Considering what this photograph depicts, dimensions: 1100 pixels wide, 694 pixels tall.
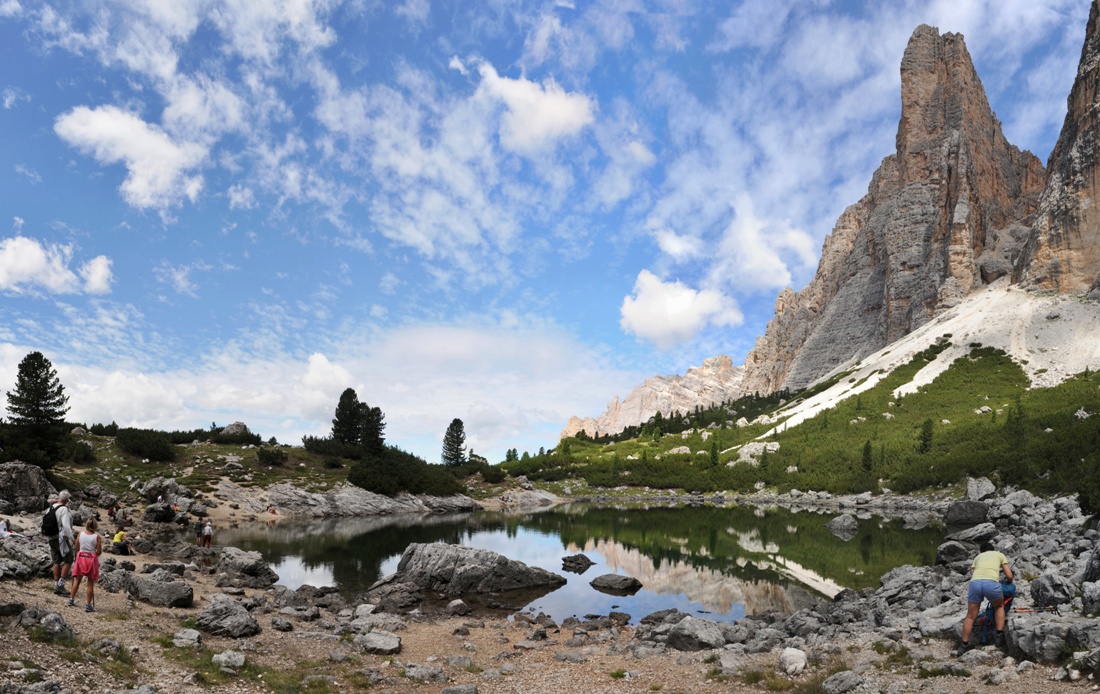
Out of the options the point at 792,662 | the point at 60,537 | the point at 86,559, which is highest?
the point at 60,537

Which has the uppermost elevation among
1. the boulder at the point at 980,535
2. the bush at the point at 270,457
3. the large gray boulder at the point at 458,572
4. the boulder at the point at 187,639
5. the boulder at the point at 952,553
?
the bush at the point at 270,457

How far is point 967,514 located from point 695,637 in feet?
123

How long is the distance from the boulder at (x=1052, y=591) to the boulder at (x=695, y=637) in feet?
26.8

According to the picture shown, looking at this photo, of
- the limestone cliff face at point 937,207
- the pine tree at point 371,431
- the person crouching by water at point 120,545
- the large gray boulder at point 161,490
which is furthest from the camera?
the limestone cliff face at point 937,207

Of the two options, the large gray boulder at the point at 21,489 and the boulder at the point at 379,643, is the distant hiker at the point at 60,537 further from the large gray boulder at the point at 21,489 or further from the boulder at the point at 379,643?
the large gray boulder at the point at 21,489

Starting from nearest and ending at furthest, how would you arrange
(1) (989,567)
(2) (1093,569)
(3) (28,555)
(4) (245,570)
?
1. (1) (989,567)
2. (2) (1093,569)
3. (3) (28,555)
4. (4) (245,570)

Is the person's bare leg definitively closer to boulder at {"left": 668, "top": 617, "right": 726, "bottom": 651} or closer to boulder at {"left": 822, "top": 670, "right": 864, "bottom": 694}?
boulder at {"left": 822, "top": 670, "right": 864, "bottom": 694}

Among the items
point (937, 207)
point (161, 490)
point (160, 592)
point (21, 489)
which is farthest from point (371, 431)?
point (937, 207)

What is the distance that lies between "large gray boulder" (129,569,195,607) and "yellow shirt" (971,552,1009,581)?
77.7 feet

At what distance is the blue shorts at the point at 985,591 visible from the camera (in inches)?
517

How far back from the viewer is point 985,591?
43.5ft

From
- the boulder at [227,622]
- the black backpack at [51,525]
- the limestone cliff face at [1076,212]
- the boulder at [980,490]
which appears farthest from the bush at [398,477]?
the limestone cliff face at [1076,212]

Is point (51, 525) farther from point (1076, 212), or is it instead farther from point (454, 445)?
point (1076, 212)

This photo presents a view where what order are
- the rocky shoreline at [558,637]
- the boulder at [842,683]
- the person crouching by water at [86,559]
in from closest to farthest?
1. the rocky shoreline at [558,637]
2. the boulder at [842,683]
3. the person crouching by water at [86,559]
